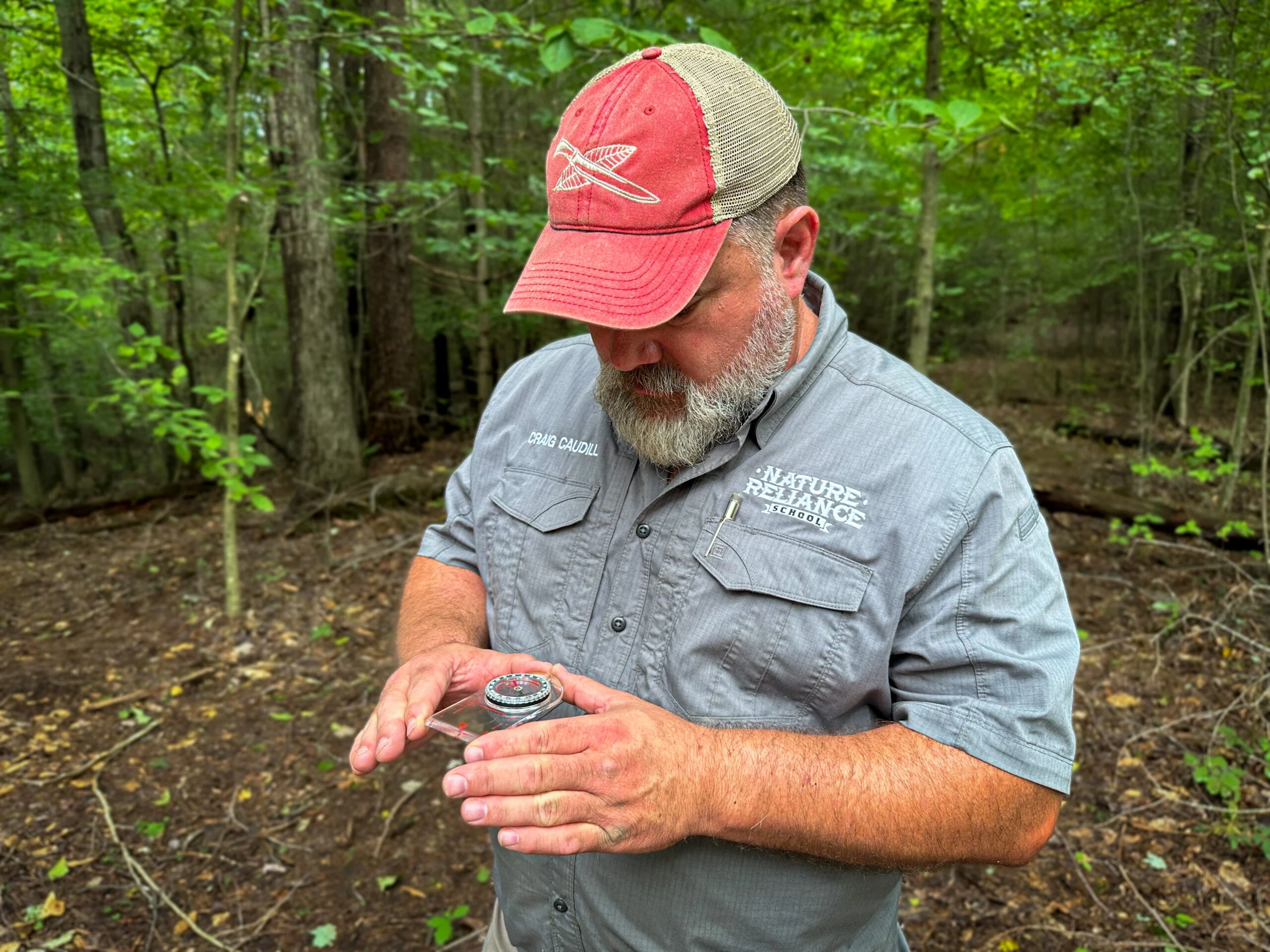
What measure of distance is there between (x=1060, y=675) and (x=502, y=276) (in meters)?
7.68

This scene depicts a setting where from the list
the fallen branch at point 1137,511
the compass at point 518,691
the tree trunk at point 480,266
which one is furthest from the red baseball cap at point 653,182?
the tree trunk at point 480,266

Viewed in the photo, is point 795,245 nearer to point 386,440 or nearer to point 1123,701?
point 1123,701

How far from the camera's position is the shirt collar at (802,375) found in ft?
4.57

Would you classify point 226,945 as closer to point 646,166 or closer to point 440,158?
point 646,166

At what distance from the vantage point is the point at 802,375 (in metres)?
1.41

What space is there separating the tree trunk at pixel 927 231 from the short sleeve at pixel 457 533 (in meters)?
4.99

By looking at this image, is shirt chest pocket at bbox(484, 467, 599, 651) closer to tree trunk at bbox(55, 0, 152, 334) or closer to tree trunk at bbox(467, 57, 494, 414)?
tree trunk at bbox(55, 0, 152, 334)

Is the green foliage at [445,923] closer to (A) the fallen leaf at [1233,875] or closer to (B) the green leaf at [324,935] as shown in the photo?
(B) the green leaf at [324,935]

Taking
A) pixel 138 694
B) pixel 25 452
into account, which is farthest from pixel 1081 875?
pixel 25 452

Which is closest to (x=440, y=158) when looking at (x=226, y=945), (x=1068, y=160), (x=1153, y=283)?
(x=1068, y=160)

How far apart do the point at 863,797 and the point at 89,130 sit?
902 centimetres

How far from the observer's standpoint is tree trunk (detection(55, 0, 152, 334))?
6293 millimetres

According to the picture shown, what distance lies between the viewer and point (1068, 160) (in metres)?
7.92

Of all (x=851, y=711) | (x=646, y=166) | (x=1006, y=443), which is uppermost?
(x=646, y=166)
